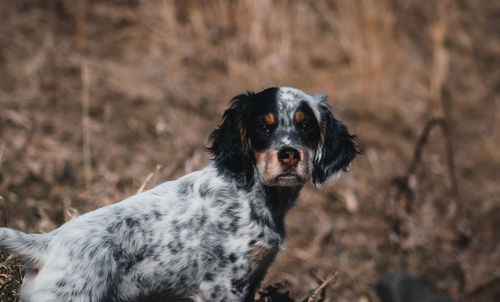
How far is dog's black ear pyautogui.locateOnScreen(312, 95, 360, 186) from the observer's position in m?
3.91

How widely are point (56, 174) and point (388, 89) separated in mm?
6277

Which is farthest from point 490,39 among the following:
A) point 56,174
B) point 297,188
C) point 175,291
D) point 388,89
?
point 175,291

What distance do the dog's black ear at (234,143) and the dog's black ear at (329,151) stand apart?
0.50m

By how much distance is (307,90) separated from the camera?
34.1 feet

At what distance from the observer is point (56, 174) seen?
753cm

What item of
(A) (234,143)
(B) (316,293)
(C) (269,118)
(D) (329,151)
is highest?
(C) (269,118)

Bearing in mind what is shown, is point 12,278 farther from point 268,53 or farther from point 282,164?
point 268,53

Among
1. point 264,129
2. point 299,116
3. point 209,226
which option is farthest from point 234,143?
point 209,226

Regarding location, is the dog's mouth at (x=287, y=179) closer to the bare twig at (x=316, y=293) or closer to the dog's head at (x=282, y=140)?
the dog's head at (x=282, y=140)

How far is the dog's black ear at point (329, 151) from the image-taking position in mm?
3914

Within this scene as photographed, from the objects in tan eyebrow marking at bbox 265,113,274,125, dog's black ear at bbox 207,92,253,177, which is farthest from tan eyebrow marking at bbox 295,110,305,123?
dog's black ear at bbox 207,92,253,177

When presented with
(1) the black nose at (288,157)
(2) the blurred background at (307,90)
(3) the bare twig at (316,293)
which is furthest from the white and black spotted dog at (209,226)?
(2) the blurred background at (307,90)

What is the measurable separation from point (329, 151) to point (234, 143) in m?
0.64

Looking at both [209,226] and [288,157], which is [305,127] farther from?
[209,226]
